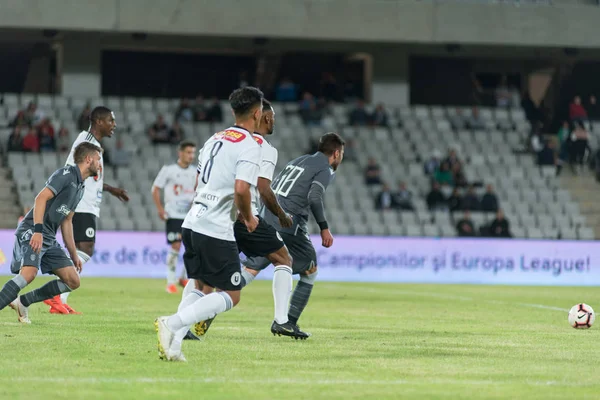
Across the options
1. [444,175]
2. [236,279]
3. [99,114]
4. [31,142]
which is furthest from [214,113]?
[236,279]

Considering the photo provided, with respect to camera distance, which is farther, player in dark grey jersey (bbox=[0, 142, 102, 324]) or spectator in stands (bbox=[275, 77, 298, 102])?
spectator in stands (bbox=[275, 77, 298, 102])

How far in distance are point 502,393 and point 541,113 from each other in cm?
2966

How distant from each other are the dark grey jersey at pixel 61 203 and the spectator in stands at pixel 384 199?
715 inches

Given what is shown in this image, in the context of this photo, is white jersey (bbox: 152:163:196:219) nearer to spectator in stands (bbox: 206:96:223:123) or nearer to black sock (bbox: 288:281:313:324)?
black sock (bbox: 288:281:313:324)

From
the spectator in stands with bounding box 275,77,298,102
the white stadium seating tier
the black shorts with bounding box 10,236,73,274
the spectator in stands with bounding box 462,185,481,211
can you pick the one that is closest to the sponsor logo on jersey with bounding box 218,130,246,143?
the black shorts with bounding box 10,236,73,274

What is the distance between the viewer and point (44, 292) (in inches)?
441

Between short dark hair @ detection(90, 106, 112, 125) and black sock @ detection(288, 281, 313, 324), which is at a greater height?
short dark hair @ detection(90, 106, 112, 125)

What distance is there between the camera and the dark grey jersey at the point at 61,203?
1074 cm

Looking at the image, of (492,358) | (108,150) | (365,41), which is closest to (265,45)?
(365,41)

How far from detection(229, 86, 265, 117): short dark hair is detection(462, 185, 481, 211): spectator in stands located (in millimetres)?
20740

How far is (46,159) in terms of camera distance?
2808cm

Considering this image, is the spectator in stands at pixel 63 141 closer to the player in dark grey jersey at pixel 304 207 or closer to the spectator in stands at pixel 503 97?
the spectator in stands at pixel 503 97

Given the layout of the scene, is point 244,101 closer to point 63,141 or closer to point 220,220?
point 220,220

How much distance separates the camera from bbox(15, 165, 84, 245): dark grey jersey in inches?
423
